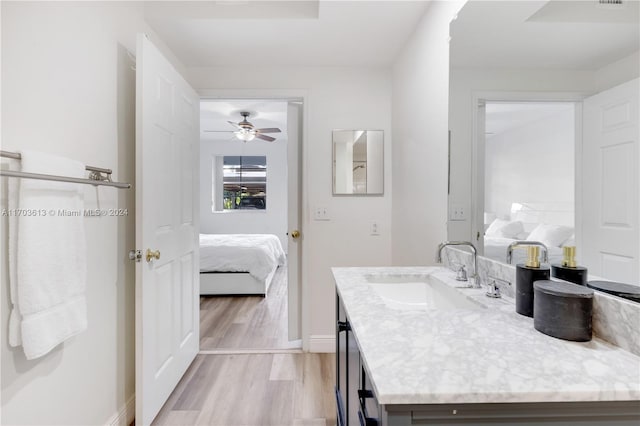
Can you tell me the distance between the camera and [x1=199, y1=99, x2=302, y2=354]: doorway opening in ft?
8.59

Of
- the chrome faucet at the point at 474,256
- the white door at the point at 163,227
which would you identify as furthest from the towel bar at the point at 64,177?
the chrome faucet at the point at 474,256

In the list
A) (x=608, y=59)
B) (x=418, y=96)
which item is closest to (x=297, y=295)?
(x=418, y=96)

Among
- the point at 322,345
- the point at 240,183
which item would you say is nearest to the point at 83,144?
the point at 322,345

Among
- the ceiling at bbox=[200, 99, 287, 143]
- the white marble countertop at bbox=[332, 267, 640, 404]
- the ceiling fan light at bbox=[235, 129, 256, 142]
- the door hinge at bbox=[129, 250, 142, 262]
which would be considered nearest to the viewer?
the white marble countertop at bbox=[332, 267, 640, 404]

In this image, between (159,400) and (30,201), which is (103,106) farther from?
(159,400)

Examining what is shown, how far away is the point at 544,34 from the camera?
99 centimetres

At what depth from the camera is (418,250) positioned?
194 centimetres

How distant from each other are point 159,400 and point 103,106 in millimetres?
1623

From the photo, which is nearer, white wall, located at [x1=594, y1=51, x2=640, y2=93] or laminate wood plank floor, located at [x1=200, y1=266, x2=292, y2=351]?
white wall, located at [x1=594, y1=51, x2=640, y2=93]

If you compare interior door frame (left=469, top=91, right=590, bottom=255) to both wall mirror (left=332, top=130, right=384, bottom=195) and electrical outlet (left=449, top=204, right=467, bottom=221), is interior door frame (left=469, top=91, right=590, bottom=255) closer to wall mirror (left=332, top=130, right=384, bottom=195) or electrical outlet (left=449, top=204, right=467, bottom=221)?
electrical outlet (left=449, top=204, right=467, bottom=221)

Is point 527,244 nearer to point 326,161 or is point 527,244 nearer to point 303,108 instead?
point 326,161

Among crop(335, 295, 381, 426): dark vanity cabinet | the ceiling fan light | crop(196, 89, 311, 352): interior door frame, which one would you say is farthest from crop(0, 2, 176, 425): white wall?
the ceiling fan light

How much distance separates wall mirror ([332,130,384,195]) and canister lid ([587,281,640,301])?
5.83 feet

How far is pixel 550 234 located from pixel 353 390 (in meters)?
0.84
